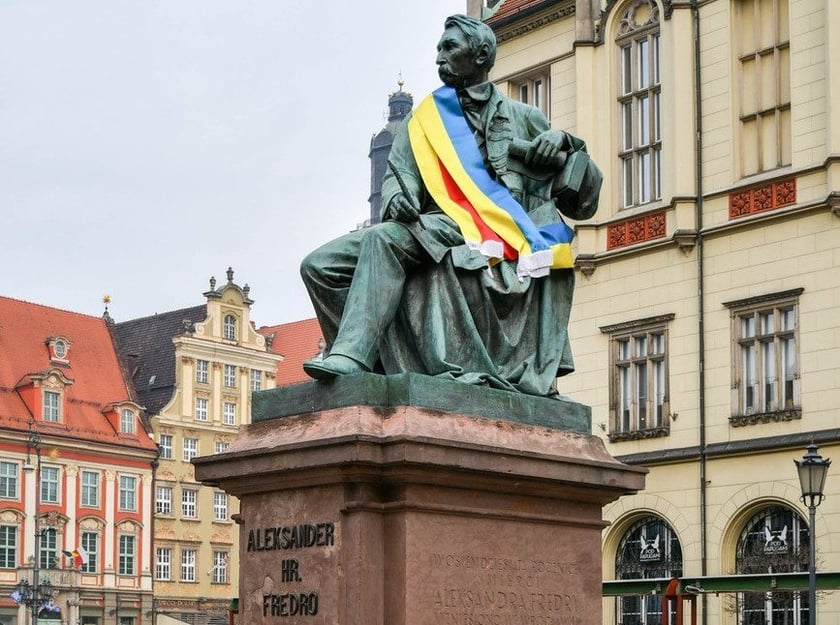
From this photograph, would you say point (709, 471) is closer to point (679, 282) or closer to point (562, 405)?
point (679, 282)

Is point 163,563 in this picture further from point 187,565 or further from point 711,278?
point 711,278

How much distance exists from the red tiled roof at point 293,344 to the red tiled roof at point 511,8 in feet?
98.1

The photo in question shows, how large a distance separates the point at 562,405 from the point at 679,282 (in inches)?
851

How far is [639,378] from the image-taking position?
29312mm

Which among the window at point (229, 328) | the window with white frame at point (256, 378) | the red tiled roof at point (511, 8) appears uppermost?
the red tiled roof at point (511, 8)

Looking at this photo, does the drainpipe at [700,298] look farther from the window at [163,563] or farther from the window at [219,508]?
the window at [219,508]

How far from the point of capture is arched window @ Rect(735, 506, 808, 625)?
84.5 ft

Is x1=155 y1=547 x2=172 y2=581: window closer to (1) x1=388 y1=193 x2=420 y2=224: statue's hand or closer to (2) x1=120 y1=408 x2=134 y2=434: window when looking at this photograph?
(2) x1=120 y1=408 x2=134 y2=434: window

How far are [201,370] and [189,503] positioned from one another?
464 centimetres

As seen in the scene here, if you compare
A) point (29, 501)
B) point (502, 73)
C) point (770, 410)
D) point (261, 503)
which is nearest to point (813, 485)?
point (770, 410)

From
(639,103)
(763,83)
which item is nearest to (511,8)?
(639,103)

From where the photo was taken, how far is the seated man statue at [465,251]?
7348mm

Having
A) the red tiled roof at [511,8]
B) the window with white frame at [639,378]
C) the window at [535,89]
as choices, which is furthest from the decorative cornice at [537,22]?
Result: the window with white frame at [639,378]

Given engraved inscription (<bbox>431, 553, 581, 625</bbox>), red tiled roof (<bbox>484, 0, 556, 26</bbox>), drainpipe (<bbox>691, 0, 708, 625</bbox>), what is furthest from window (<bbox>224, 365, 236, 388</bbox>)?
engraved inscription (<bbox>431, 553, 581, 625</bbox>)
